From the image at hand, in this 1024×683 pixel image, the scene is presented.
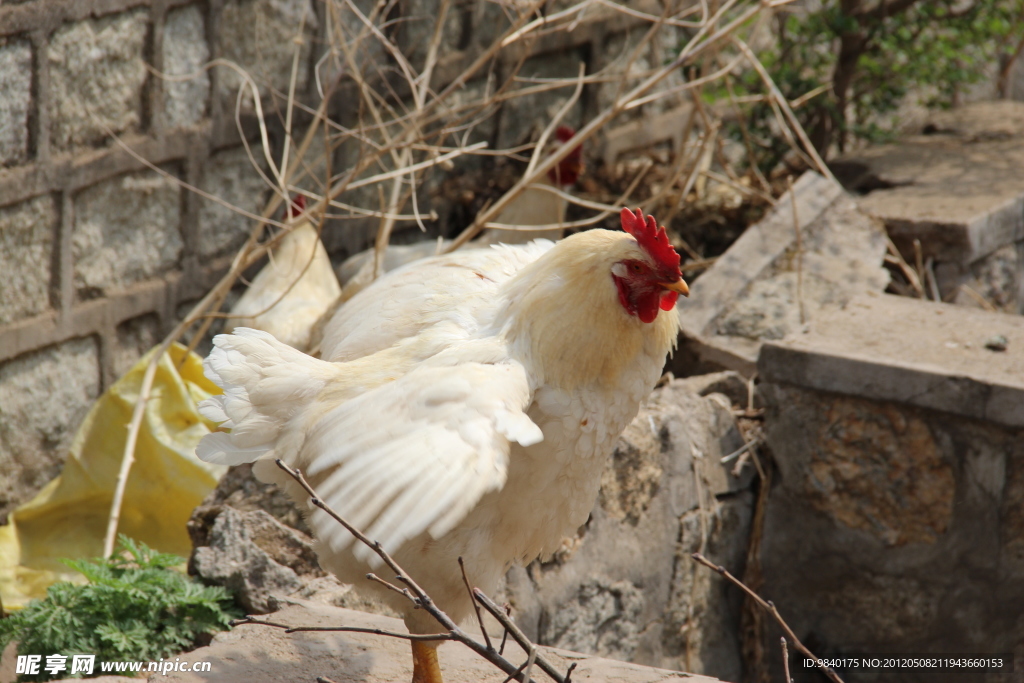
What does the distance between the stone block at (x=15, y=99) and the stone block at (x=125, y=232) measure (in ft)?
0.93

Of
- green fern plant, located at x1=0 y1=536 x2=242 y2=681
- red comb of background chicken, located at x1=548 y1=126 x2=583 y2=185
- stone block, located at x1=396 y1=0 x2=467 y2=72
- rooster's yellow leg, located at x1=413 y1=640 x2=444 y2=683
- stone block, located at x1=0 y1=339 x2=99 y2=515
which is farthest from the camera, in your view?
red comb of background chicken, located at x1=548 y1=126 x2=583 y2=185

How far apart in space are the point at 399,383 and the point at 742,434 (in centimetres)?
186

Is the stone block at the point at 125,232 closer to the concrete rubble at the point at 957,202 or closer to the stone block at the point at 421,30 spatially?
the stone block at the point at 421,30

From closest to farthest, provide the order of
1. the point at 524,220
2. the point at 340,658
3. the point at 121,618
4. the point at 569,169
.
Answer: the point at 340,658, the point at 121,618, the point at 524,220, the point at 569,169

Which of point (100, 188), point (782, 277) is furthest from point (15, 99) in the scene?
point (782, 277)

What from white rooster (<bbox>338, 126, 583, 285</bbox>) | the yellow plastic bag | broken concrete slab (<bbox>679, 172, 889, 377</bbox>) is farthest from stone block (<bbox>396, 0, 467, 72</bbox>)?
the yellow plastic bag

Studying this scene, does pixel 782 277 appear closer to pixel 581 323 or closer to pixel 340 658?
pixel 581 323

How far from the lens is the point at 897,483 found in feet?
9.91

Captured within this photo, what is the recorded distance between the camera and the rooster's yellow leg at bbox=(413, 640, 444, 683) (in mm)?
2047

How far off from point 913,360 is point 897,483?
406mm

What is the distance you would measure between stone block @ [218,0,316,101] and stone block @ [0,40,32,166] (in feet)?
2.48

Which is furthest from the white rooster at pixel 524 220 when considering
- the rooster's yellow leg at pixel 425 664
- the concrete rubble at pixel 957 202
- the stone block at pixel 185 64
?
the rooster's yellow leg at pixel 425 664

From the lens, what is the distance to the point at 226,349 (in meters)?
1.98

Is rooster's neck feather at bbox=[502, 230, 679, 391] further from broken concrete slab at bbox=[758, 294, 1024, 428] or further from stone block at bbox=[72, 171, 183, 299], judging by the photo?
stone block at bbox=[72, 171, 183, 299]
